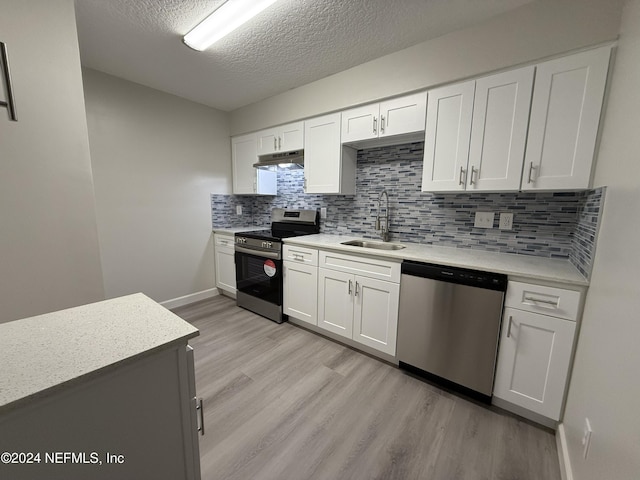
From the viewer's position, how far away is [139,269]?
286cm

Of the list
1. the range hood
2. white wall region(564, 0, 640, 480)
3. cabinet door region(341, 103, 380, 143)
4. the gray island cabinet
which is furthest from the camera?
the range hood

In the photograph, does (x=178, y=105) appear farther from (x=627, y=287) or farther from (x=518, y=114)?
(x=627, y=287)

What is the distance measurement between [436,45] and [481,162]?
3.01 feet

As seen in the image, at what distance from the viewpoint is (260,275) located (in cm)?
288

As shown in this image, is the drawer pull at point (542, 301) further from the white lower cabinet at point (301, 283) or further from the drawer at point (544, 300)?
the white lower cabinet at point (301, 283)

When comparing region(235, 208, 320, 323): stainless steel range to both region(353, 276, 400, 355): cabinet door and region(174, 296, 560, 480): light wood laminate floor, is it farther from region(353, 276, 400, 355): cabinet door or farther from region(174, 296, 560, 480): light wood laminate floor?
region(353, 276, 400, 355): cabinet door

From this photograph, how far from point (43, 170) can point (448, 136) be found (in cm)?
250

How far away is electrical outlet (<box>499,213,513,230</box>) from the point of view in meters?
1.95

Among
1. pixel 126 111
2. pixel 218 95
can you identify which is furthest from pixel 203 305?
pixel 218 95

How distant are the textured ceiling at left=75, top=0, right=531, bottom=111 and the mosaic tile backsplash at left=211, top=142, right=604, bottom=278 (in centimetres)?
86

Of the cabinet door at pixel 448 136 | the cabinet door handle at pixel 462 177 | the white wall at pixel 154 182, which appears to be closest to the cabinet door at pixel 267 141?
the white wall at pixel 154 182

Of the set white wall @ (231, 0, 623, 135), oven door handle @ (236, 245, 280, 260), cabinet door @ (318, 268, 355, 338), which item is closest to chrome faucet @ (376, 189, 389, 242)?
cabinet door @ (318, 268, 355, 338)

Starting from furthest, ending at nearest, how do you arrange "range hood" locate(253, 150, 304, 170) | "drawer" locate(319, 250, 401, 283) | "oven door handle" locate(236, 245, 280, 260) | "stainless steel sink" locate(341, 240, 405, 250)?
"range hood" locate(253, 150, 304, 170), "oven door handle" locate(236, 245, 280, 260), "stainless steel sink" locate(341, 240, 405, 250), "drawer" locate(319, 250, 401, 283)

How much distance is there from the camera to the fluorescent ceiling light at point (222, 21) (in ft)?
5.11
